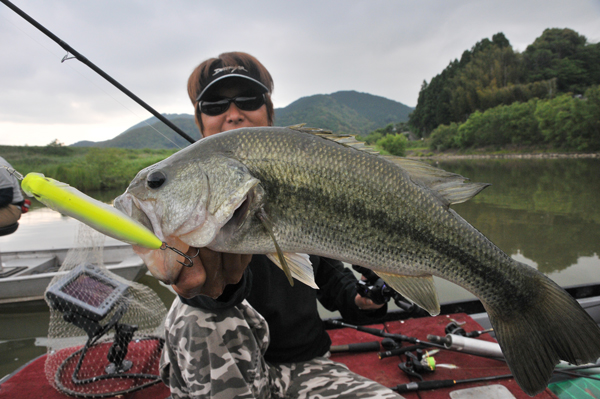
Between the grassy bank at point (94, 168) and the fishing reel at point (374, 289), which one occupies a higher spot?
the grassy bank at point (94, 168)

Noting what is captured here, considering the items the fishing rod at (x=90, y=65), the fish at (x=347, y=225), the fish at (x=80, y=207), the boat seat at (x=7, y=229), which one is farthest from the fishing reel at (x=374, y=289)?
the boat seat at (x=7, y=229)

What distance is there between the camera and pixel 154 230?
4.39ft

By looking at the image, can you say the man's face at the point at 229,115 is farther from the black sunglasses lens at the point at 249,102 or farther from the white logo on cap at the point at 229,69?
the white logo on cap at the point at 229,69

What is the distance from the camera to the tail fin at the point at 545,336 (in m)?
1.39

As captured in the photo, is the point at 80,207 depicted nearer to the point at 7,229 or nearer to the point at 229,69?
the point at 229,69

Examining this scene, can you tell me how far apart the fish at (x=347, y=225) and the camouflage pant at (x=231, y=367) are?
2.11ft

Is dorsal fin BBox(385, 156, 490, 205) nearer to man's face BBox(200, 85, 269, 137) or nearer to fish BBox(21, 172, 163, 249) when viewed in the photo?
fish BBox(21, 172, 163, 249)

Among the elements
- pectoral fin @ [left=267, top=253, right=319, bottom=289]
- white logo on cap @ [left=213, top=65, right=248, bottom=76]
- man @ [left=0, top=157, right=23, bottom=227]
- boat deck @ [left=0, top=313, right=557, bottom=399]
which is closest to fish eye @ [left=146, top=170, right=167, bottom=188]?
pectoral fin @ [left=267, top=253, right=319, bottom=289]

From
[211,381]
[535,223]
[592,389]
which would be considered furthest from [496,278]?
[535,223]

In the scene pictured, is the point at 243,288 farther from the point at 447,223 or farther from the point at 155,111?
the point at 155,111

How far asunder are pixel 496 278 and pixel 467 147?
212ft

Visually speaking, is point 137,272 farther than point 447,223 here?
Yes

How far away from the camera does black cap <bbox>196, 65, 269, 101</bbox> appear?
2.47m

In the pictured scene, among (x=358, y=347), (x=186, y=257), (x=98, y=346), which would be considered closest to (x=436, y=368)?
(x=358, y=347)
